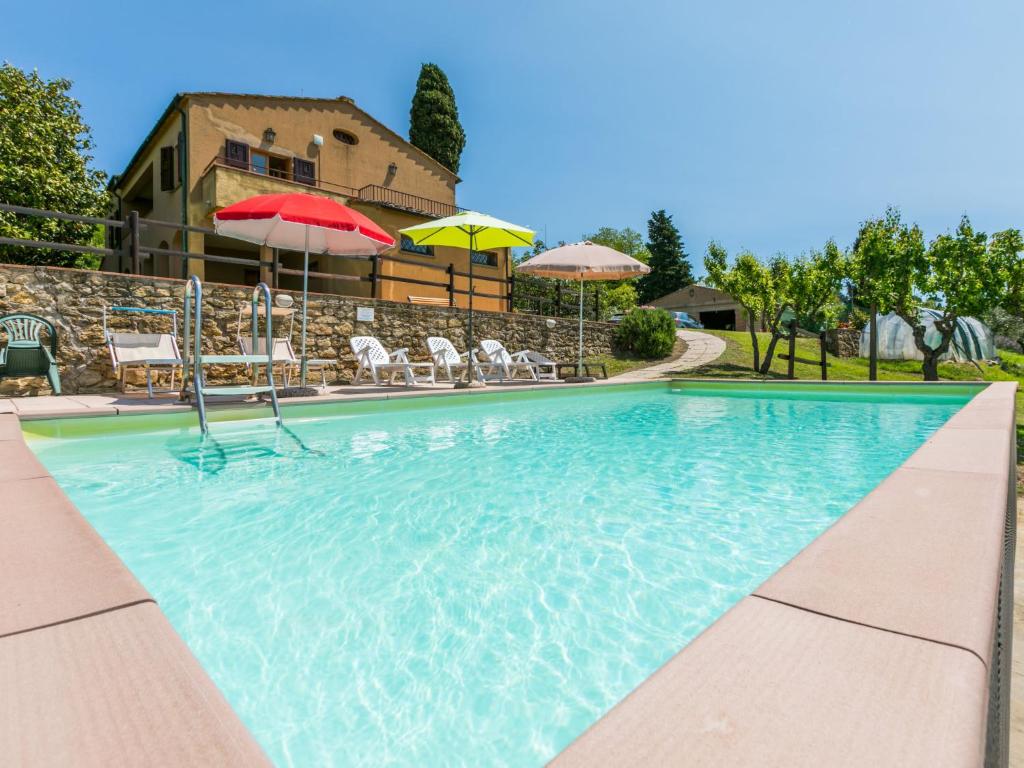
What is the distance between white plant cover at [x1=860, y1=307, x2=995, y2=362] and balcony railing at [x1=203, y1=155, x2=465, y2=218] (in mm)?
17860

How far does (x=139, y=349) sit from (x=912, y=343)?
2532cm

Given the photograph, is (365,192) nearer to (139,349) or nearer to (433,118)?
(433,118)

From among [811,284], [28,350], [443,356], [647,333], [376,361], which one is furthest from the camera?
[647,333]

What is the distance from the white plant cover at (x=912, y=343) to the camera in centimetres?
2136

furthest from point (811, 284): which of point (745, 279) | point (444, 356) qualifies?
point (444, 356)

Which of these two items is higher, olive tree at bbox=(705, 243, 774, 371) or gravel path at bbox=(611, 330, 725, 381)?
olive tree at bbox=(705, 243, 774, 371)

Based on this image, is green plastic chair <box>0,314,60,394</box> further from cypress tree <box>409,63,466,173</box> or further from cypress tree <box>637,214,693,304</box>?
cypress tree <box>637,214,693,304</box>

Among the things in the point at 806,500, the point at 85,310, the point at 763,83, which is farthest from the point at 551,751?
the point at 763,83

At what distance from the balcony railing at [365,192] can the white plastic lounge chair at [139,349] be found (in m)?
9.79

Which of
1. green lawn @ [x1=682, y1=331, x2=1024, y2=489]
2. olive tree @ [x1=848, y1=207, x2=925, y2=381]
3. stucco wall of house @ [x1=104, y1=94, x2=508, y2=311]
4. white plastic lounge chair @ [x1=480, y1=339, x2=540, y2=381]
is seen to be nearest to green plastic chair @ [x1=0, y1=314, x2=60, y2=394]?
white plastic lounge chair @ [x1=480, y1=339, x2=540, y2=381]

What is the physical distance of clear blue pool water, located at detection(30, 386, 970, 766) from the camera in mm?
1501

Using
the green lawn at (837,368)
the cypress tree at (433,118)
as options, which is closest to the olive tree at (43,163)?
the cypress tree at (433,118)

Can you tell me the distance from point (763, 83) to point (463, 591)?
44.4ft

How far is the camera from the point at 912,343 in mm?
21297
